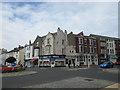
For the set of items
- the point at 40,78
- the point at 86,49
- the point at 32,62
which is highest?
the point at 86,49

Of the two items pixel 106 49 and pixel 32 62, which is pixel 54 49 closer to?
pixel 32 62

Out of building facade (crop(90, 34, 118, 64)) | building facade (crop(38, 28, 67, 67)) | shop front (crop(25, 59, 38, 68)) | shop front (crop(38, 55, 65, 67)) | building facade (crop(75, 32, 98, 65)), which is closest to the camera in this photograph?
shop front (crop(38, 55, 65, 67))

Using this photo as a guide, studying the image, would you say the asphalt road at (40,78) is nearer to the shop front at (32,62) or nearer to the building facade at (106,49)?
the shop front at (32,62)

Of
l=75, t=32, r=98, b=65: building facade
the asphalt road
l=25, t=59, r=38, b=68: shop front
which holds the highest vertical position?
l=75, t=32, r=98, b=65: building facade

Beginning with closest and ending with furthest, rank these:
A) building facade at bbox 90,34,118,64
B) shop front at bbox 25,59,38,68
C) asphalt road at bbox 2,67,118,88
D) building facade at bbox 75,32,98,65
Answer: asphalt road at bbox 2,67,118,88 < shop front at bbox 25,59,38,68 < building facade at bbox 75,32,98,65 < building facade at bbox 90,34,118,64

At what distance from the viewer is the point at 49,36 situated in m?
43.5

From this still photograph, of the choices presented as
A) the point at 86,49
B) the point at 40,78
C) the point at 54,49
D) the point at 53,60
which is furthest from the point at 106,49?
the point at 40,78

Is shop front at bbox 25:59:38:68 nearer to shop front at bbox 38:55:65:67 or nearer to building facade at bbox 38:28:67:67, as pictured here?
building facade at bbox 38:28:67:67

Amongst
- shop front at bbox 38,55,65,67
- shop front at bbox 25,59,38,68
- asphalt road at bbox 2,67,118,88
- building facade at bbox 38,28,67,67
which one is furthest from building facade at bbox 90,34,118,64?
asphalt road at bbox 2,67,118,88

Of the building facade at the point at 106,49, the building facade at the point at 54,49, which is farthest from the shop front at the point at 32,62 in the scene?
the building facade at the point at 106,49

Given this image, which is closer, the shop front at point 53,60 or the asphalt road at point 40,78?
the asphalt road at point 40,78

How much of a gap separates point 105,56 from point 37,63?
97.7 feet

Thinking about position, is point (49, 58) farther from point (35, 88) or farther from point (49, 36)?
point (35, 88)

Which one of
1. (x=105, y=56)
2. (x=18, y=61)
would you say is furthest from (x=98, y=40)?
(x=18, y=61)
